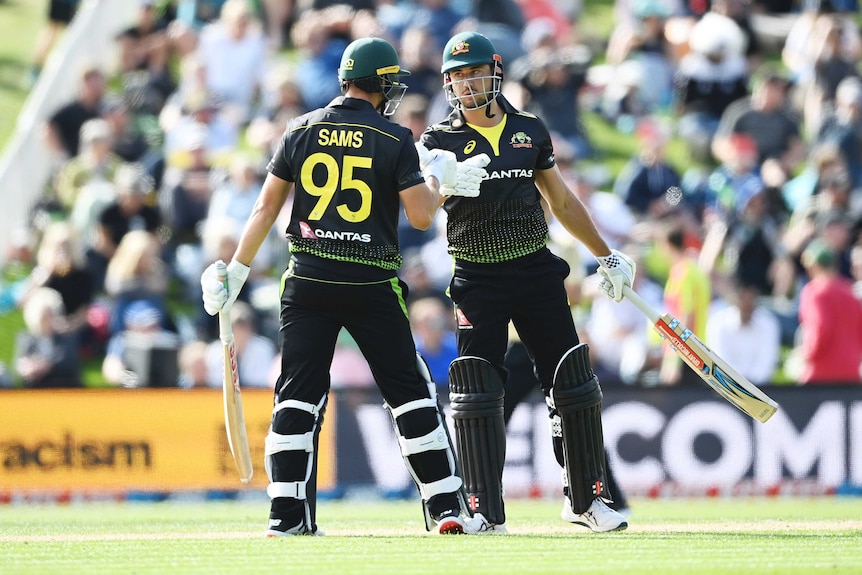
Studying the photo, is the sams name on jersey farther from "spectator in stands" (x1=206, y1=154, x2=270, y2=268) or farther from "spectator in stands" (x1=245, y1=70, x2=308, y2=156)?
"spectator in stands" (x1=245, y1=70, x2=308, y2=156)

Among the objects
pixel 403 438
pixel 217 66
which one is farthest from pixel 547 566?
pixel 217 66

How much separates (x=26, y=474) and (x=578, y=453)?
5.18 m

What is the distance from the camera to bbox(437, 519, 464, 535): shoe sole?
25.2 ft

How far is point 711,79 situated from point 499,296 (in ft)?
30.9

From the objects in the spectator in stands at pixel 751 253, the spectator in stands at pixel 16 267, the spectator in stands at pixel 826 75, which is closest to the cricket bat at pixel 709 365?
the spectator in stands at pixel 751 253

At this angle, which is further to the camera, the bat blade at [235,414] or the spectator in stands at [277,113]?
the spectator in stands at [277,113]

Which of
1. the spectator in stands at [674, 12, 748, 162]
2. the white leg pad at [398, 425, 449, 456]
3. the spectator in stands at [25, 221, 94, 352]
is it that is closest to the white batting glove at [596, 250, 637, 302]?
the white leg pad at [398, 425, 449, 456]

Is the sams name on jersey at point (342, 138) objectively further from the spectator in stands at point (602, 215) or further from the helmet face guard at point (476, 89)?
the spectator in stands at point (602, 215)

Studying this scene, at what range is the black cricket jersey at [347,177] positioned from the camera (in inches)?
295

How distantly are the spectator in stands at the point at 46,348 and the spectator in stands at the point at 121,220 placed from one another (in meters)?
1.03

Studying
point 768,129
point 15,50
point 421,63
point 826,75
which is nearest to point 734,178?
point 768,129

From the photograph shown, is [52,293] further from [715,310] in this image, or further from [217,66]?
[715,310]

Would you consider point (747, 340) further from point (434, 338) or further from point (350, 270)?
point (350, 270)

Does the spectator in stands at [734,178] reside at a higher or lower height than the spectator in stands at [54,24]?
lower
